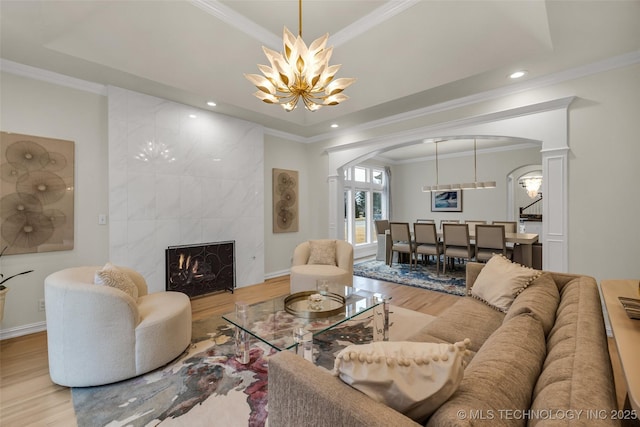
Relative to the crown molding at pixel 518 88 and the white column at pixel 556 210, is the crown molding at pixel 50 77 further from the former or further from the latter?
the white column at pixel 556 210

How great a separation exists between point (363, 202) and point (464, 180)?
112 inches

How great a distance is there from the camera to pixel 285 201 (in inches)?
213

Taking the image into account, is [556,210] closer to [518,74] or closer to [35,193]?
[518,74]

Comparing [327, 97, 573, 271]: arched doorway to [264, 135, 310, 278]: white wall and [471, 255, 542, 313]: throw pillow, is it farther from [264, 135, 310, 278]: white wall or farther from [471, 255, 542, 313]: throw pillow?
[264, 135, 310, 278]: white wall

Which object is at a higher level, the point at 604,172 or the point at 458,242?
the point at 604,172

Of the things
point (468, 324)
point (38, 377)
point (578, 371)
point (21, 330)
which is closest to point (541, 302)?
point (468, 324)

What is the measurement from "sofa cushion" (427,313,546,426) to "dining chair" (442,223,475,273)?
163 inches

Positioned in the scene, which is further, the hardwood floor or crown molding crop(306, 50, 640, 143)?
crown molding crop(306, 50, 640, 143)

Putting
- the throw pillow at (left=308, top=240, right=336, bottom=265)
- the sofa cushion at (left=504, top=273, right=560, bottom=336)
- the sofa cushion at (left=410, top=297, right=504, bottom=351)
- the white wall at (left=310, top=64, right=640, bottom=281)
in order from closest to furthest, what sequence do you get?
the sofa cushion at (left=504, top=273, right=560, bottom=336) → the sofa cushion at (left=410, top=297, right=504, bottom=351) → the white wall at (left=310, top=64, right=640, bottom=281) → the throw pillow at (left=308, top=240, right=336, bottom=265)

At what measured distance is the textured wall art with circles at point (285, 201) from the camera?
5281 mm

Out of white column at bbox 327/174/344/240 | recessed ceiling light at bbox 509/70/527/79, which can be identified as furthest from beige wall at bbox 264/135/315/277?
recessed ceiling light at bbox 509/70/527/79

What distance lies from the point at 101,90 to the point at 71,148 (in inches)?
32.0

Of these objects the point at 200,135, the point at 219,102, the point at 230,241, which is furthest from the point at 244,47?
the point at 230,241

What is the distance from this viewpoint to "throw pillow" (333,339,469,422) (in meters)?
0.76
